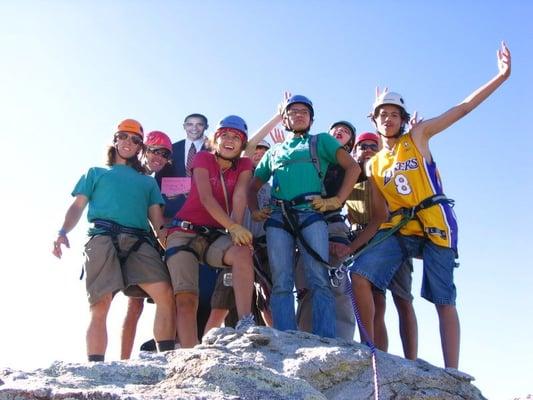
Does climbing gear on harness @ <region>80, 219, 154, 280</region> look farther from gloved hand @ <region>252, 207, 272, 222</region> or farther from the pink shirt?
gloved hand @ <region>252, 207, 272, 222</region>

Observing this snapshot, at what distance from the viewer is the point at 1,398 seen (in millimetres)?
3570

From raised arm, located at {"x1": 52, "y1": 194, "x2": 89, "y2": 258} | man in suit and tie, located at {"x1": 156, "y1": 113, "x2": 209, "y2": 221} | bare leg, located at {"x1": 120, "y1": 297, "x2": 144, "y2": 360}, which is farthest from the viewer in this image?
man in suit and tie, located at {"x1": 156, "y1": 113, "x2": 209, "y2": 221}

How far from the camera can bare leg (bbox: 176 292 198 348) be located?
25.7ft

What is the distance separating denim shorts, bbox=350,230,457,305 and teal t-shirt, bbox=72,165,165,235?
300cm

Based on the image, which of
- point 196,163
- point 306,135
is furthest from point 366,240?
point 196,163

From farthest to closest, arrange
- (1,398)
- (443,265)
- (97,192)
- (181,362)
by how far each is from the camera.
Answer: (97,192) < (443,265) < (181,362) < (1,398)

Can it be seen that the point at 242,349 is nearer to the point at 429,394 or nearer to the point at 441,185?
the point at 429,394

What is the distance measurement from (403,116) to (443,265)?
2.12 meters

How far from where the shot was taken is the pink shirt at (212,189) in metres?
8.25

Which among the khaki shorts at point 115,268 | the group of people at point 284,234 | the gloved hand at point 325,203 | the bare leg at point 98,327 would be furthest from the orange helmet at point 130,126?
the gloved hand at point 325,203

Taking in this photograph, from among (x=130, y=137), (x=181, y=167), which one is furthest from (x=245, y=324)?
(x=181, y=167)

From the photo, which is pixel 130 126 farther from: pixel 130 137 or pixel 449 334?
pixel 449 334

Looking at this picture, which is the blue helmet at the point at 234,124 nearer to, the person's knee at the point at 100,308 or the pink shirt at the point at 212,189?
the pink shirt at the point at 212,189

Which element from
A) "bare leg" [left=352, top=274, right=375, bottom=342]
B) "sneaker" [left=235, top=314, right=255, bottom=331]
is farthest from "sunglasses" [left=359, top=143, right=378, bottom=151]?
"sneaker" [left=235, top=314, right=255, bottom=331]
